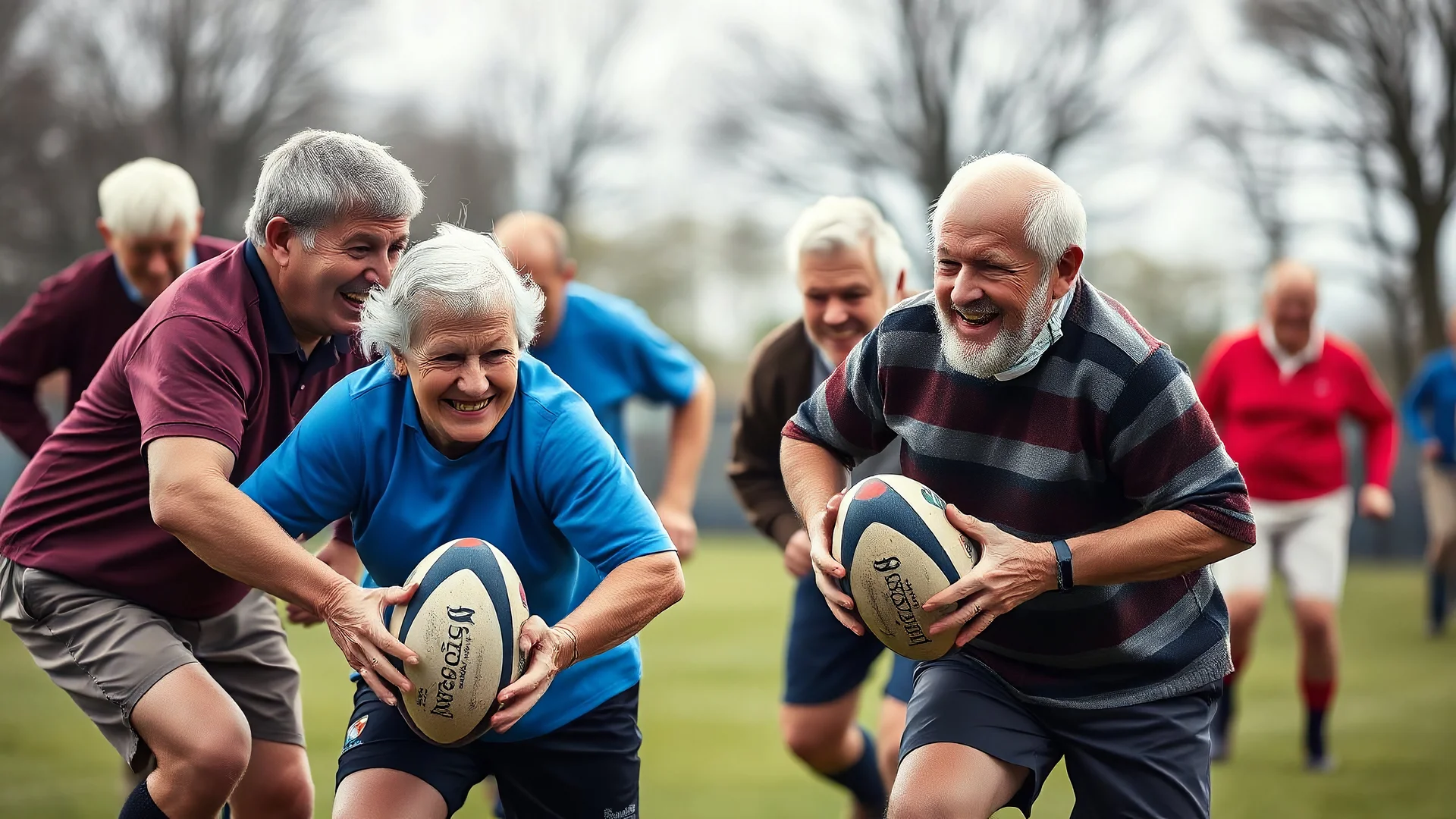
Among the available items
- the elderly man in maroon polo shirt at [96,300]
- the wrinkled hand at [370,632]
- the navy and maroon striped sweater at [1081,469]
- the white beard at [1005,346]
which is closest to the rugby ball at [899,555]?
the navy and maroon striped sweater at [1081,469]

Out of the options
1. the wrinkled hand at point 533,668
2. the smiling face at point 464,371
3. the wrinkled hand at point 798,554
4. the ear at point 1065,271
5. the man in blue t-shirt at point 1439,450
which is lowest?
the man in blue t-shirt at point 1439,450

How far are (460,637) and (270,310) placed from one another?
1.16 metres

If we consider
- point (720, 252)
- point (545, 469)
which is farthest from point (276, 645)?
point (720, 252)

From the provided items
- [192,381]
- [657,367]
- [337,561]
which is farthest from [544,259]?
[192,381]

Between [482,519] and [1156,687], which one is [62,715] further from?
[1156,687]

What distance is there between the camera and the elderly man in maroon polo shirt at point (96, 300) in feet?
16.0

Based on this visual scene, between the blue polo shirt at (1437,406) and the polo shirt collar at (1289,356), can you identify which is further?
the blue polo shirt at (1437,406)

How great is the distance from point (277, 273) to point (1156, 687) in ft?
8.01

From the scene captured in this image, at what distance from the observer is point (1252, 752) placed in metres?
7.31

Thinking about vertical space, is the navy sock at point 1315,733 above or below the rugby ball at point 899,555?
below

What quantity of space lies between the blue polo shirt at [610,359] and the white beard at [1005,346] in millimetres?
2766

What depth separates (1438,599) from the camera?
11648 mm

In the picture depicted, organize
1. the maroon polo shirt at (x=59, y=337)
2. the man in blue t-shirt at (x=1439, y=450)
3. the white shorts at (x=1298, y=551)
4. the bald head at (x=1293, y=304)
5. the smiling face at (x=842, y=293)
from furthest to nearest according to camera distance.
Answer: the man in blue t-shirt at (x=1439, y=450), the bald head at (x=1293, y=304), the white shorts at (x=1298, y=551), the maroon polo shirt at (x=59, y=337), the smiling face at (x=842, y=293)

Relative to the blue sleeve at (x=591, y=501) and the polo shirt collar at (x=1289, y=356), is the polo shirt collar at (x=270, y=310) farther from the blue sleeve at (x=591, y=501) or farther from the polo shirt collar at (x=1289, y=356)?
the polo shirt collar at (x=1289, y=356)
